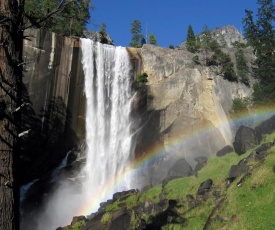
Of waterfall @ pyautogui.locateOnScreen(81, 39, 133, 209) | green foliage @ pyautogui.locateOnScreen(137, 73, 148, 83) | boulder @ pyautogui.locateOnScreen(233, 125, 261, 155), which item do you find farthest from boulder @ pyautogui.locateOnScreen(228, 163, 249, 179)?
green foliage @ pyautogui.locateOnScreen(137, 73, 148, 83)

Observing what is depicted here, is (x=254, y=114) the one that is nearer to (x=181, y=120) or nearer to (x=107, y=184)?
(x=181, y=120)

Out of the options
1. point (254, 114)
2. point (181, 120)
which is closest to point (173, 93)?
point (181, 120)

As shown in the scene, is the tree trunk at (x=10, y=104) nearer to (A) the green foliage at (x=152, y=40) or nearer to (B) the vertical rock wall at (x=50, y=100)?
(B) the vertical rock wall at (x=50, y=100)

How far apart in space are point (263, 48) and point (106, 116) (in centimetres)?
2783

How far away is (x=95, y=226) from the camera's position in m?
18.1

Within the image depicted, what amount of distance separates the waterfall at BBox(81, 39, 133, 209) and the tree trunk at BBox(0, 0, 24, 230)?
25.6 m

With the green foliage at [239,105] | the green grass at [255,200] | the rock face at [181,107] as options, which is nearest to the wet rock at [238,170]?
the green grass at [255,200]

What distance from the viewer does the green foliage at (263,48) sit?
40.2 meters

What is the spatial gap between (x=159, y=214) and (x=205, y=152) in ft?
52.6

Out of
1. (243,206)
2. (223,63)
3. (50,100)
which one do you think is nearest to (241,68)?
(223,63)

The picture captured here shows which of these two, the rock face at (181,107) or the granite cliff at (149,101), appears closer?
the granite cliff at (149,101)

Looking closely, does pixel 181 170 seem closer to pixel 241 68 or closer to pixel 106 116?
pixel 106 116

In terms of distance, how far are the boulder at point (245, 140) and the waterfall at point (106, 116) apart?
1021cm

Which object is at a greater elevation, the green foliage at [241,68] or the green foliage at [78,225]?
the green foliage at [241,68]
